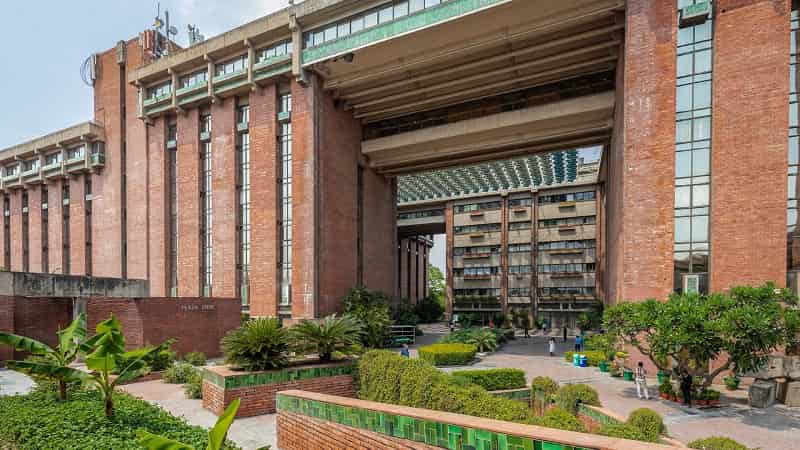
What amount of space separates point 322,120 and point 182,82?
1411 cm

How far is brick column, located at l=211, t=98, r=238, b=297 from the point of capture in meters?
33.5

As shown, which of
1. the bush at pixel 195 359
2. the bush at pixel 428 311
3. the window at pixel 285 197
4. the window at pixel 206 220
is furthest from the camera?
the bush at pixel 428 311

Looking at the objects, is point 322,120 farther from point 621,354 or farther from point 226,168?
point 621,354

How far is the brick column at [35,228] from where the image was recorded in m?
47.2

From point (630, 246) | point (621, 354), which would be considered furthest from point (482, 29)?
point (621, 354)

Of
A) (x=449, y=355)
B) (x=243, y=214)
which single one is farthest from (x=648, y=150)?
(x=243, y=214)

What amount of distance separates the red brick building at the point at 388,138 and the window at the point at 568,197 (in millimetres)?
19378

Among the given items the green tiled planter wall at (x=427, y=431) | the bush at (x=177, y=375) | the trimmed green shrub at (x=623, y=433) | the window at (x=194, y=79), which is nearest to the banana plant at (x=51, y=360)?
the green tiled planter wall at (x=427, y=431)

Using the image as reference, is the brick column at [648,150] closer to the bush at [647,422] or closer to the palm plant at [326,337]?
the bush at [647,422]

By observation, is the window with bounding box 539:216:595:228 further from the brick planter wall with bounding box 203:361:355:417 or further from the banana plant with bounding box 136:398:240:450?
the banana plant with bounding box 136:398:240:450

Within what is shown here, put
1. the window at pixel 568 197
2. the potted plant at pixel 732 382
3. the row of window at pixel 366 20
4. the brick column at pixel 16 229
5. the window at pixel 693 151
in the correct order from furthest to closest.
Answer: the window at pixel 568 197 < the brick column at pixel 16 229 < the row of window at pixel 366 20 < the window at pixel 693 151 < the potted plant at pixel 732 382

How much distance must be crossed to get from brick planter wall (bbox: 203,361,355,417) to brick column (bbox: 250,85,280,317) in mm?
17123

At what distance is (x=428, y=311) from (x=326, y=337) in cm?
4970

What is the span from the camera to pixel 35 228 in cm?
4753
